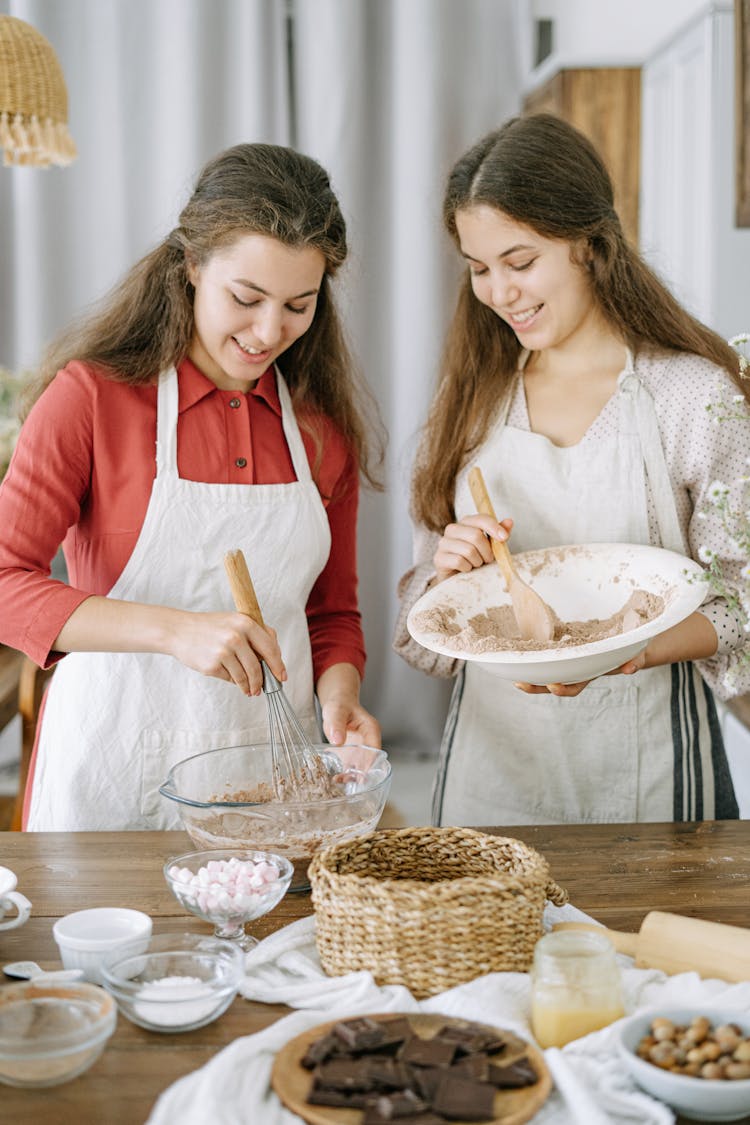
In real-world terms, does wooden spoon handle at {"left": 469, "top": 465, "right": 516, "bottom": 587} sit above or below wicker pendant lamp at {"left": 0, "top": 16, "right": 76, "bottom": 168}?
below

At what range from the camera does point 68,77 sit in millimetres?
3975

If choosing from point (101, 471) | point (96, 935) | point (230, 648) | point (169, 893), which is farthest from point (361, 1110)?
point (101, 471)

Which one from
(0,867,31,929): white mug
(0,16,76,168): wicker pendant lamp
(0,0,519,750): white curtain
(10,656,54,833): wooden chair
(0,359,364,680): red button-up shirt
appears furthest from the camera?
(0,0,519,750): white curtain

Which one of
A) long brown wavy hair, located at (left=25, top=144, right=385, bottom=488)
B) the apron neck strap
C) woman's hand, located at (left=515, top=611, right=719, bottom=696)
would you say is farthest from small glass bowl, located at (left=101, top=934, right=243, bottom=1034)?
long brown wavy hair, located at (left=25, top=144, right=385, bottom=488)

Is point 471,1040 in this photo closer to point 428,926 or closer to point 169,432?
point 428,926

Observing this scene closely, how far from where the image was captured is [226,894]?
50.1 inches

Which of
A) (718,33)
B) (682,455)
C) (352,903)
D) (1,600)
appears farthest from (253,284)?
(718,33)

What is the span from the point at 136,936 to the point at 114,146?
3.35m

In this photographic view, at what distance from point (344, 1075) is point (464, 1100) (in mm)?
105

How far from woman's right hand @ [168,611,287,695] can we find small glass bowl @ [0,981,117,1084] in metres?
0.51

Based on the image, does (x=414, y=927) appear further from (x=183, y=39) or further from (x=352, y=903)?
(x=183, y=39)

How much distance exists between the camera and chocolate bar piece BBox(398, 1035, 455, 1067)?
1.02 metres

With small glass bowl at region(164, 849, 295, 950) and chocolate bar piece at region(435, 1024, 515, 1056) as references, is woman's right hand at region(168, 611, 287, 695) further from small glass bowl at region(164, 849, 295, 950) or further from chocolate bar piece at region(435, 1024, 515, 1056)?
chocolate bar piece at region(435, 1024, 515, 1056)

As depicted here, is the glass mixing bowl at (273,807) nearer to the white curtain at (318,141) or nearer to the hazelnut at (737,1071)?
the hazelnut at (737,1071)
